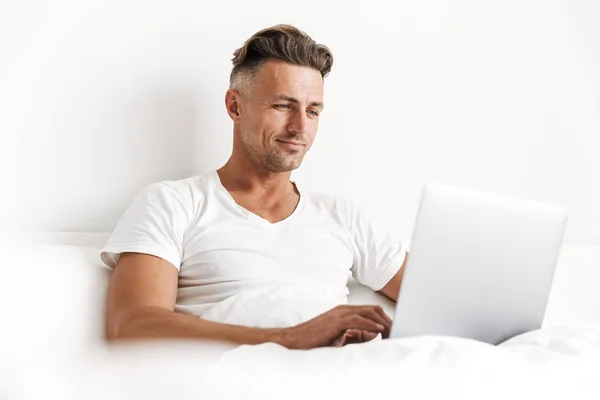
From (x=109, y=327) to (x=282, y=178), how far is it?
0.57 metres

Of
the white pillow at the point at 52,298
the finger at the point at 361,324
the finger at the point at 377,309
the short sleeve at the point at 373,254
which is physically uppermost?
the finger at the point at 377,309

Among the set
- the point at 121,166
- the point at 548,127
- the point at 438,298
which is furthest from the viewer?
the point at 548,127

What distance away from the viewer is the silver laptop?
120 centimetres

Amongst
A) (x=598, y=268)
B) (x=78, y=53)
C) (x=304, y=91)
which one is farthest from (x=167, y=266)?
(x=598, y=268)

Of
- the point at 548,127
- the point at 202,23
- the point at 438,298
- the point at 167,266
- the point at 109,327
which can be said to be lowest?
the point at 109,327

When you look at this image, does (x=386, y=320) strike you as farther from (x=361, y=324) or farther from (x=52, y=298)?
(x=52, y=298)

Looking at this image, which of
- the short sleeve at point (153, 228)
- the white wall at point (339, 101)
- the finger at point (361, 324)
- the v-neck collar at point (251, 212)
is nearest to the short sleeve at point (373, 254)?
the v-neck collar at point (251, 212)

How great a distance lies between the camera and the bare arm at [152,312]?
1.38m

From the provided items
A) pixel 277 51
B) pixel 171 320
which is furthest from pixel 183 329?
pixel 277 51

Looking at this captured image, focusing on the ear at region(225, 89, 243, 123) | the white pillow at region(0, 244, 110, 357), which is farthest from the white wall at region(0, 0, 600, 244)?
the white pillow at region(0, 244, 110, 357)

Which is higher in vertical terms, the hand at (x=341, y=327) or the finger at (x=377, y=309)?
the finger at (x=377, y=309)

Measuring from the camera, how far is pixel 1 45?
6.09 feet

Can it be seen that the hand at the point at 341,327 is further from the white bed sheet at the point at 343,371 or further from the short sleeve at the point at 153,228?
the short sleeve at the point at 153,228

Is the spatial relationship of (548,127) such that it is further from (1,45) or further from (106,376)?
(106,376)
